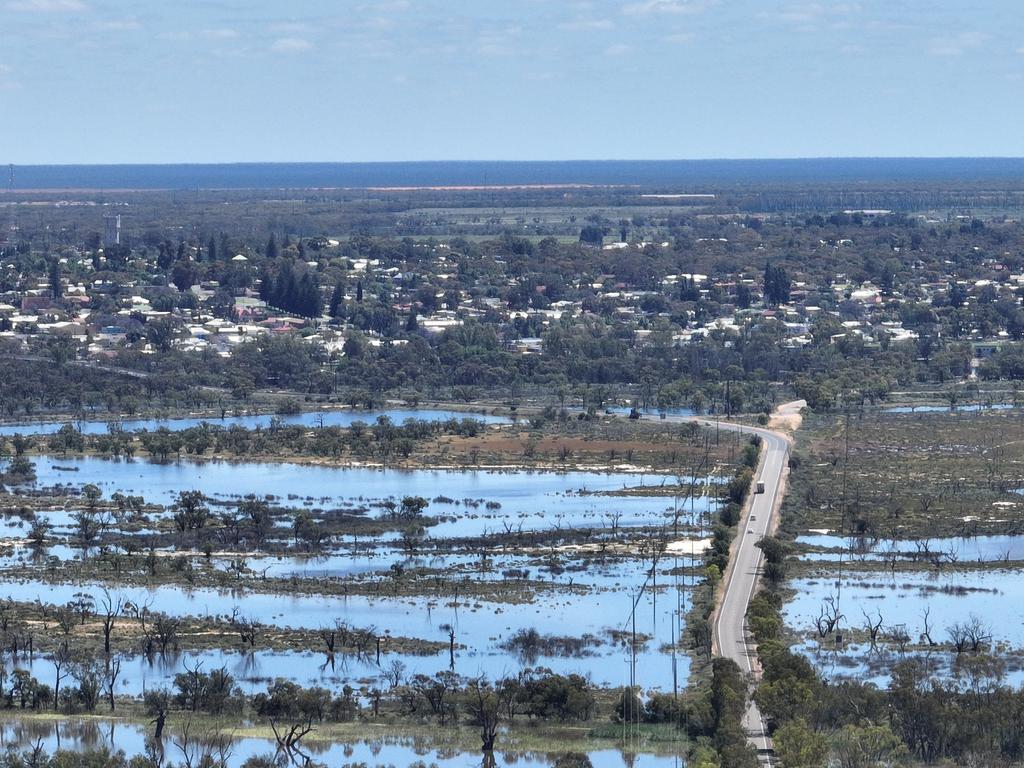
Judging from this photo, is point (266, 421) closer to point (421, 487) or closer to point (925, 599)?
point (421, 487)

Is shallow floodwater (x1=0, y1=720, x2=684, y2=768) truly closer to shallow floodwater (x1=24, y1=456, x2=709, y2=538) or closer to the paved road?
the paved road

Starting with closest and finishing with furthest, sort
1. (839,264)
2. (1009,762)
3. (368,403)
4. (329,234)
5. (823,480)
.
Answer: (1009,762)
(823,480)
(368,403)
(839,264)
(329,234)

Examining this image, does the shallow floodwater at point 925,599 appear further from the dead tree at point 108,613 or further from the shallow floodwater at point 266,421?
the shallow floodwater at point 266,421

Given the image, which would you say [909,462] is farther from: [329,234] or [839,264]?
[329,234]

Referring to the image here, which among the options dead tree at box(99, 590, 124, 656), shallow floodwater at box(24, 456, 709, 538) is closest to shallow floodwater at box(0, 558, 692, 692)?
dead tree at box(99, 590, 124, 656)

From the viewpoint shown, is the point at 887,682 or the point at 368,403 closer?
the point at 887,682

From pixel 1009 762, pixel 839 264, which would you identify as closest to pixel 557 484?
pixel 1009 762
